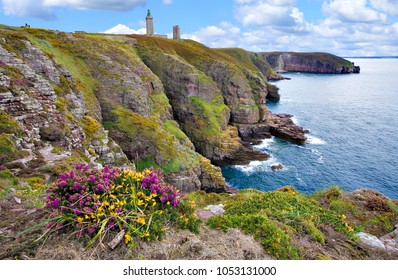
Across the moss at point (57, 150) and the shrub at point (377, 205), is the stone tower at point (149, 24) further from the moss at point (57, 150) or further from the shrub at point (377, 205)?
the shrub at point (377, 205)

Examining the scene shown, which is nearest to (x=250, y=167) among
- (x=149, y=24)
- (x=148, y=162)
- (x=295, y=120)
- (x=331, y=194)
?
(x=148, y=162)

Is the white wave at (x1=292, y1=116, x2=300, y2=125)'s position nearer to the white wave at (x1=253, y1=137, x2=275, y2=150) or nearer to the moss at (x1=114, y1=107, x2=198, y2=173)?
the white wave at (x1=253, y1=137, x2=275, y2=150)

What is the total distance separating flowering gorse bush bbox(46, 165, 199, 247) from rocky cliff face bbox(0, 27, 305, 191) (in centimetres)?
1197

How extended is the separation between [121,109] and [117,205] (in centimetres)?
4421

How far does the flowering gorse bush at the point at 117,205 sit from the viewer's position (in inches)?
263

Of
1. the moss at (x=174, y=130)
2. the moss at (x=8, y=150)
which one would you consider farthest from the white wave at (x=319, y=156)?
the moss at (x=8, y=150)

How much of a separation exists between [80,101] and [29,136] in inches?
722

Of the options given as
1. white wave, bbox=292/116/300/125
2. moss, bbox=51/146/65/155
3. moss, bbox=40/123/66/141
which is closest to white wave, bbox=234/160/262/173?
white wave, bbox=292/116/300/125

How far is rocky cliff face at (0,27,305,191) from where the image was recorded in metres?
23.8

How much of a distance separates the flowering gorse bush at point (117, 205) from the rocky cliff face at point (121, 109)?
12.0m

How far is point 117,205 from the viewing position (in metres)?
7.03
